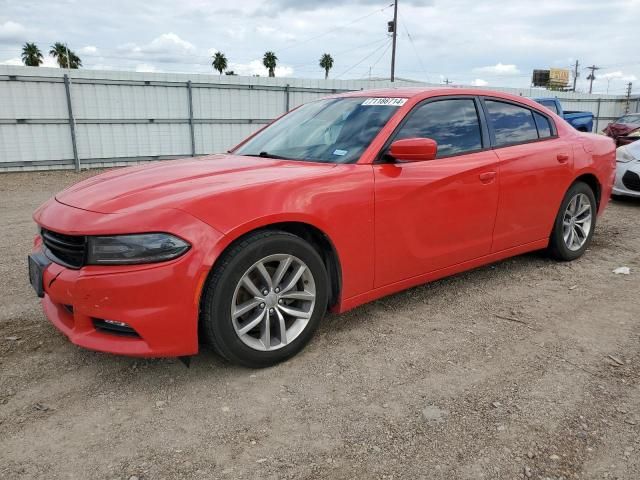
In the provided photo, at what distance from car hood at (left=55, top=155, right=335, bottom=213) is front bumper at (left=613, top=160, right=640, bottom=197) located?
6689 mm

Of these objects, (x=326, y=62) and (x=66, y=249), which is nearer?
(x=66, y=249)

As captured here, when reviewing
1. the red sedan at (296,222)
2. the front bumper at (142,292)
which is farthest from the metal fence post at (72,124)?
the front bumper at (142,292)

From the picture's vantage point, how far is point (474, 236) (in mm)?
3715

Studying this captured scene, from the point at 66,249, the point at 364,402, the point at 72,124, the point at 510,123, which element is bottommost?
the point at 364,402

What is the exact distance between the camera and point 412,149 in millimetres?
3025

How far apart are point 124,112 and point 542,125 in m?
11.5

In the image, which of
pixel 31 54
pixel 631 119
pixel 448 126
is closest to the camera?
pixel 448 126

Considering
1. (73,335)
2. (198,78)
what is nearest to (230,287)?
(73,335)

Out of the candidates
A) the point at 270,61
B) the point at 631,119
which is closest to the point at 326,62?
the point at 270,61

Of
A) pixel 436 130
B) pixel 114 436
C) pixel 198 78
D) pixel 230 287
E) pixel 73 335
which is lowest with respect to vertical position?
pixel 114 436

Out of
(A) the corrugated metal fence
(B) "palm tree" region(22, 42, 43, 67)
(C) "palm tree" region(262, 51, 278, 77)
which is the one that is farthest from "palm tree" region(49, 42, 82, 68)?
(A) the corrugated metal fence

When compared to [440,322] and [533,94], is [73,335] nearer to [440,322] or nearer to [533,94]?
[440,322]

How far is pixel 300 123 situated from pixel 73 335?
2.19 metres

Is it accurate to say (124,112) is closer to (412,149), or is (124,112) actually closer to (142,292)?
(412,149)
